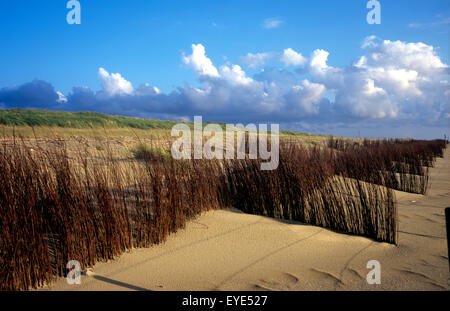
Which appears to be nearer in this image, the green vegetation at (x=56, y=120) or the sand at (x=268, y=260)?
the sand at (x=268, y=260)

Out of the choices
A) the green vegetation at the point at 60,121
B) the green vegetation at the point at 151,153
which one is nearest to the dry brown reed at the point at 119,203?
the green vegetation at the point at 151,153

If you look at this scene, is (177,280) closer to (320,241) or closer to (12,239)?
(12,239)

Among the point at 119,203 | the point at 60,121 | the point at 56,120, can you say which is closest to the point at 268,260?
the point at 119,203

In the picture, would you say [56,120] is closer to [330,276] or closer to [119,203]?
[119,203]

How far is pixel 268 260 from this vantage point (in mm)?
3059

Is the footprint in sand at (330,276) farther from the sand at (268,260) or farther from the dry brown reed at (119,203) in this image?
the dry brown reed at (119,203)

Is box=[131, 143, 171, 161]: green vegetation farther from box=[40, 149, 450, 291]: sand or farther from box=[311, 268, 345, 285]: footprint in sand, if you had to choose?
box=[311, 268, 345, 285]: footprint in sand

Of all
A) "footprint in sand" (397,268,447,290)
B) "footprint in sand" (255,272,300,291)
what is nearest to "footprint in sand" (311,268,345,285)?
"footprint in sand" (255,272,300,291)

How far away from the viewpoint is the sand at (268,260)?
2.57m
